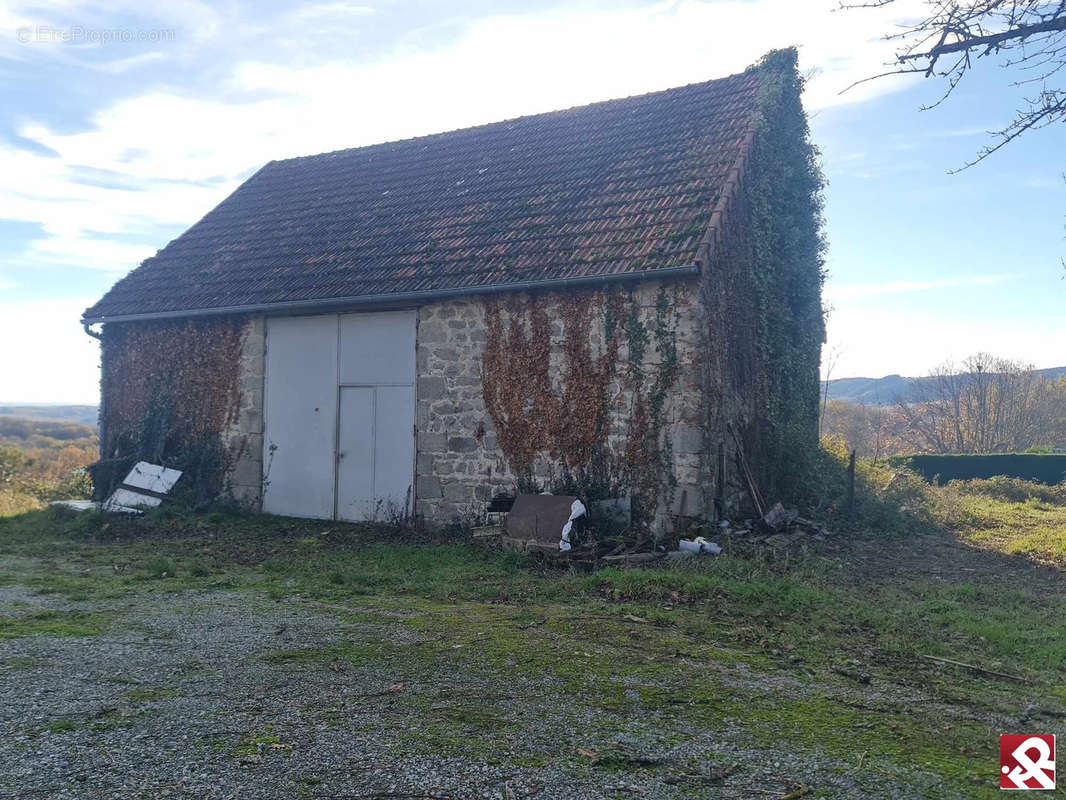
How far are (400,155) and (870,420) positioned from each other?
99.8 feet

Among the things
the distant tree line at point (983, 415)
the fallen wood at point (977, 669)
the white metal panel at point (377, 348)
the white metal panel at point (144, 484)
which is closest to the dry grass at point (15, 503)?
the white metal panel at point (144, 484)

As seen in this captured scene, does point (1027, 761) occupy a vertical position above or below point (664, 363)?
below

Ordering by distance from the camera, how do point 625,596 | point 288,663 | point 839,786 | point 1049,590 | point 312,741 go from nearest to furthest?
1. point 839,786
2. point 312,741
3. point 288,663
4. point 625,596
5. point 1049,590

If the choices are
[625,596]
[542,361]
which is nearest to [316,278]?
[542,361]

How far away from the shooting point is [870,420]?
39.4 metres

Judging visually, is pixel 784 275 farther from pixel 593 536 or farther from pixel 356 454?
pixel 356 454

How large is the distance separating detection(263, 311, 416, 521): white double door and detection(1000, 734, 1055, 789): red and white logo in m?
8.55

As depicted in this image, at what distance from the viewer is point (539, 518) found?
951 centimetres

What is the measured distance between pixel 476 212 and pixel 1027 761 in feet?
33.9

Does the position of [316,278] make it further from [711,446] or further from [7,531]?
[711,446]

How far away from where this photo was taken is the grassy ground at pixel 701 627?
398 cm

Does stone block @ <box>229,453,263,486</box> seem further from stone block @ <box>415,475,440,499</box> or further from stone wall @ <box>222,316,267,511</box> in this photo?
stone block @ <box>415,475,440,499</box>

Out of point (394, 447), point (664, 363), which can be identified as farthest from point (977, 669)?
point (394, 447)

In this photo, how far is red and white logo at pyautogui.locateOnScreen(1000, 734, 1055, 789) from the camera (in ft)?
11.4
